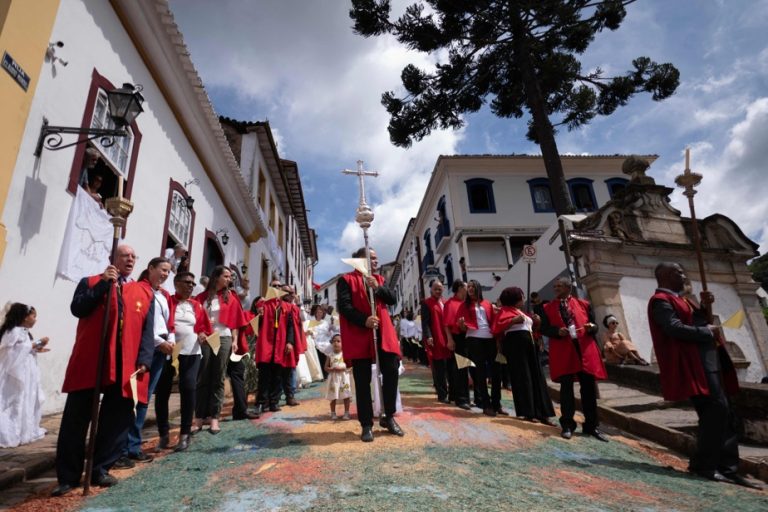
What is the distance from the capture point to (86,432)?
10.0 ft

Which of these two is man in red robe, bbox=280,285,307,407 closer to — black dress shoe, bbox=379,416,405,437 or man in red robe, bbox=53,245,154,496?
black dress shoe, bbox=379,416,405,437

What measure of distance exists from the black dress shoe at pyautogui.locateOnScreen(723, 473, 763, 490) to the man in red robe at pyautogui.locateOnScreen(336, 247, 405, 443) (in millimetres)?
2658

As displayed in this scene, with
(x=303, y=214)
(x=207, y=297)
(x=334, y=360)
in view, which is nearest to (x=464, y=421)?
(x=334, y=360)

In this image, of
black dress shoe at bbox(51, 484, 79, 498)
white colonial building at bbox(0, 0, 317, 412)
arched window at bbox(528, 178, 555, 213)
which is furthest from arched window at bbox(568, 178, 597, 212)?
black dress shoe at bbox(51, 484, 79, 498)

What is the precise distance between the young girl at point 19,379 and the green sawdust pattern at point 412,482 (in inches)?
65.9

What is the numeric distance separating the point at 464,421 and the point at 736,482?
2.41 metres

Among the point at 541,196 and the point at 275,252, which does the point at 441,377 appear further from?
the point at 541,196

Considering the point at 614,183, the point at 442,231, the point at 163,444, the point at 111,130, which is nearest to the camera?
the point at 163,444

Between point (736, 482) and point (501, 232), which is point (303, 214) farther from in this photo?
point (736, 482)

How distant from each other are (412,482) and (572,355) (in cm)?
282

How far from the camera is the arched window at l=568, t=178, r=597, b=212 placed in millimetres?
24438

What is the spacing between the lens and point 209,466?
3348 mm

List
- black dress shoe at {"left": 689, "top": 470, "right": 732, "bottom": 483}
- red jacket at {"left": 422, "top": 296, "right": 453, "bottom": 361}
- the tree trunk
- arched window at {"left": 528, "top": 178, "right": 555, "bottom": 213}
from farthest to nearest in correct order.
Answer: arched window at {"left": 528, "top": 178, "right": 555, "bottom": 213}, the tree trunk, red jacket at {"left": 422, "top": 296, "right": 453, "bottom": 361}, black dress shoe at {"left": 689, "top": 470, "right": 732, "bottom": 483}

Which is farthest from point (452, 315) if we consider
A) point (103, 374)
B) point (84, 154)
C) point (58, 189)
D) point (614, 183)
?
point (614, 183)
